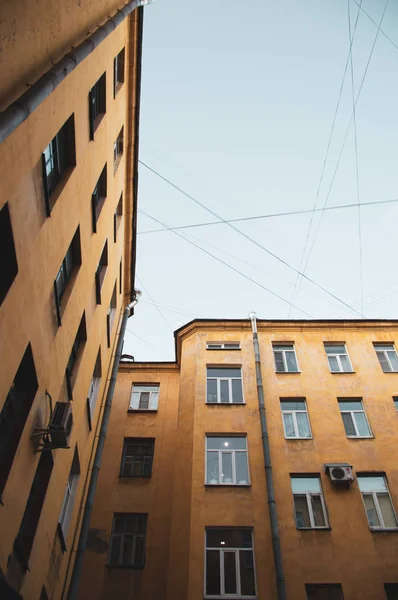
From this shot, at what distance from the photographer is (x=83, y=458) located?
39.0ft

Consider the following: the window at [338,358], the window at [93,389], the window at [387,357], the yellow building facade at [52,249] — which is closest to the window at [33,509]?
the yellow building facade at [52,249]

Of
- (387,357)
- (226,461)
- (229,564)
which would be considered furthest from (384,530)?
(387,357)

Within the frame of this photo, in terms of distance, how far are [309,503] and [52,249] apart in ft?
36.2

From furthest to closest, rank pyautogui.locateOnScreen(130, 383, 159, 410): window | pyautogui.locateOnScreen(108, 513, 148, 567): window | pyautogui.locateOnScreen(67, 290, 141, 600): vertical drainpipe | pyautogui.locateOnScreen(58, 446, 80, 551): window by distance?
pyautogui.locateOnScreen(130, 383, 159, 410): window, pyautogui.locateOnScreen(108, 513, 148, 567): window, pyautogui.locateOnScreen(67, 290, 141, 600): vertical drainpipe, pyautogui.locateOnScreen(58, 446, 80, 551): window

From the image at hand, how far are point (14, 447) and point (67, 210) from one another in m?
4.19

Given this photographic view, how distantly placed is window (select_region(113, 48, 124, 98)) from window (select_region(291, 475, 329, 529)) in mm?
12716

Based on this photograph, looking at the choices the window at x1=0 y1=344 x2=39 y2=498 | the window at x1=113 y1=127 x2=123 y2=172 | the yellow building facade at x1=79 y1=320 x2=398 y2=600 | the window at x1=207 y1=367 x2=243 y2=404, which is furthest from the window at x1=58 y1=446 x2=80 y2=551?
the window at x1=113 y1=127 x2=123 y2=172

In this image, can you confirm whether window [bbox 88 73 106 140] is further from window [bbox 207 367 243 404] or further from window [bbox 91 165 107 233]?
window [bbox 207 367 243 404]

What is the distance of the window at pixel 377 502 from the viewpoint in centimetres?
1300

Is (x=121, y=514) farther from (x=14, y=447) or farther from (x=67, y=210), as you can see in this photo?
(x=67, y=210)

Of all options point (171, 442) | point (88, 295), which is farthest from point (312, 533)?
point (88, 295)

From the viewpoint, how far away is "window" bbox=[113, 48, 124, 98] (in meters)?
11.4

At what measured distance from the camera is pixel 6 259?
589 centimetres

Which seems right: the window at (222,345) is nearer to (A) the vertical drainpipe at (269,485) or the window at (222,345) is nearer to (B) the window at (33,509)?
(A) the vertical drainpipe at (269,485)
